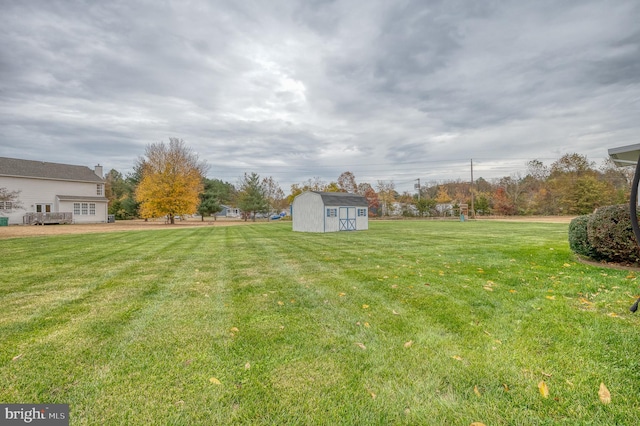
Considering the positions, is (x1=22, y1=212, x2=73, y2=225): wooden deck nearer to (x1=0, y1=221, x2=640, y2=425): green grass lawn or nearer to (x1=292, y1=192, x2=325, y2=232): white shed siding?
(x1=292, y1=192, x2=325, y2=232): white shed siding

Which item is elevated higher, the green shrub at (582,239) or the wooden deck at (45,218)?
the wooden deck at (45,218)

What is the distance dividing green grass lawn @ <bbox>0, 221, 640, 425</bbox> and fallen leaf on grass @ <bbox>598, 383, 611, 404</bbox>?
1.3 inches

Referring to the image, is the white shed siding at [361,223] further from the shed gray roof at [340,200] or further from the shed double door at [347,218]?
the shed gray roof at [340,200]

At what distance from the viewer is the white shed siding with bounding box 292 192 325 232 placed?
19541 millimetres

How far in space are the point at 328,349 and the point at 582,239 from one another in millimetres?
7033

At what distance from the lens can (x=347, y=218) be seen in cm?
2072

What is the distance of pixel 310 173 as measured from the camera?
4916 centimetres

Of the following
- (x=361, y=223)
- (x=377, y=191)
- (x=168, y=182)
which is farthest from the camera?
(x=377, y=191)

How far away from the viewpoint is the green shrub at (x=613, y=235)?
5457 mm

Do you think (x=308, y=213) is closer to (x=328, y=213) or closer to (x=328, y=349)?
(x=328, y=213)

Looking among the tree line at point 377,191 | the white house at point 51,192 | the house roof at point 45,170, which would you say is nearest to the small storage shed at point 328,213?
the tree line at point 377,191

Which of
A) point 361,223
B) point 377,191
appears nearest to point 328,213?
point 361,223

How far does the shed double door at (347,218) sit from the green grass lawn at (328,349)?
49.7 ft

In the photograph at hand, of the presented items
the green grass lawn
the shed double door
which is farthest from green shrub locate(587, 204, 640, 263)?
the shed double door
